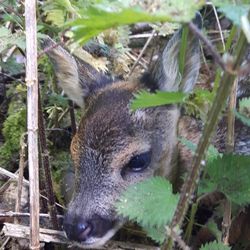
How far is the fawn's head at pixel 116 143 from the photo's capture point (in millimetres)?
3443

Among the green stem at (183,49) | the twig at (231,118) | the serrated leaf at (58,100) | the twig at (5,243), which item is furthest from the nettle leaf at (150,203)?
the serrated leaf at (58,100)

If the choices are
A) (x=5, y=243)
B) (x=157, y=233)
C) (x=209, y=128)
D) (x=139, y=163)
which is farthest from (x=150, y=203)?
(x=5, y=243)

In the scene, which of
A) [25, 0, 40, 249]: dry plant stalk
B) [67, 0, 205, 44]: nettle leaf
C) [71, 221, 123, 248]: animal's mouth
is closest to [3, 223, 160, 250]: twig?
[71, 221, 123, 248]: animal's mouth

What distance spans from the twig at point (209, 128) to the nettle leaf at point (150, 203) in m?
0.22

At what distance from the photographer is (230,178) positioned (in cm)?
294

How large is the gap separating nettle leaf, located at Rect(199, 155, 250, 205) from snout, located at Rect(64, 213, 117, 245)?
2.28ft

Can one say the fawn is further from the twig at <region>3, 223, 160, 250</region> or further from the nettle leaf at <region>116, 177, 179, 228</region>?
the nettle leaf at <region>116, 177, 179, 228</region>

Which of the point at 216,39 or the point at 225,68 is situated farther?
the point at 216,39

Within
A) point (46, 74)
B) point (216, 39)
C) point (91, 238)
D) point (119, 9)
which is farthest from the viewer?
point (216, 39)

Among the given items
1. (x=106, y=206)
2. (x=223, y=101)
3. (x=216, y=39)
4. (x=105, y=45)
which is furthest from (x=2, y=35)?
(x=216, y=39)

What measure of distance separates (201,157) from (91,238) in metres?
1.32

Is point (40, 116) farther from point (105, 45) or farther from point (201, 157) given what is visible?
point (201, 157)

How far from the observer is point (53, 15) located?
389 centimetres

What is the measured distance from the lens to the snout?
3332 millimetres
